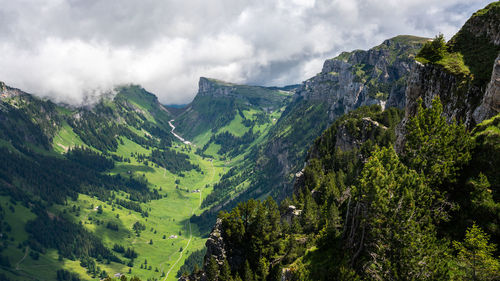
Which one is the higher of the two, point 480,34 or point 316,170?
point 480,34

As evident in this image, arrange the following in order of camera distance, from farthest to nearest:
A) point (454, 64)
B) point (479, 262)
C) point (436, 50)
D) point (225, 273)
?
point (225, 273)
point (436, 50)
point (454, 64)
point (479, 262)

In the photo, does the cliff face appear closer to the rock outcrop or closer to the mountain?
the rock outcrop

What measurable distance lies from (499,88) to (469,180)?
769 inches

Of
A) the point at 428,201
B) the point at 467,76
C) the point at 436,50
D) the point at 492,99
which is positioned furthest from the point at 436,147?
the point at 436,50

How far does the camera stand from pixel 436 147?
47562 mm

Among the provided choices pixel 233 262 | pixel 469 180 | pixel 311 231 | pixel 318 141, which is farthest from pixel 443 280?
pixel 318 141

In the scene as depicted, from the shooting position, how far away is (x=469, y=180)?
44.4 m

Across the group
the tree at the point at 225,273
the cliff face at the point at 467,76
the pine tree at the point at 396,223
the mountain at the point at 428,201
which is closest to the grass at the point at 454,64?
the cliff face at the point at 467,76

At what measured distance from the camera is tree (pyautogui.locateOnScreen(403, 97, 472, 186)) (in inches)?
1788

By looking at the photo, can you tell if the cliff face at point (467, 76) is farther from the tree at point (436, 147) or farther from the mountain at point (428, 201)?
the tree at point (436, 147)

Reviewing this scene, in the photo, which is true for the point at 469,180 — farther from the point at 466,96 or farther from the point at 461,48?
the point at 461,48

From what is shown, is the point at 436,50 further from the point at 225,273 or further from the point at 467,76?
the point at 225,273

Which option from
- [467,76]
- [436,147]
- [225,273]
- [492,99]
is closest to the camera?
[436,147]

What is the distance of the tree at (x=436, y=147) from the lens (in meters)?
45.4
